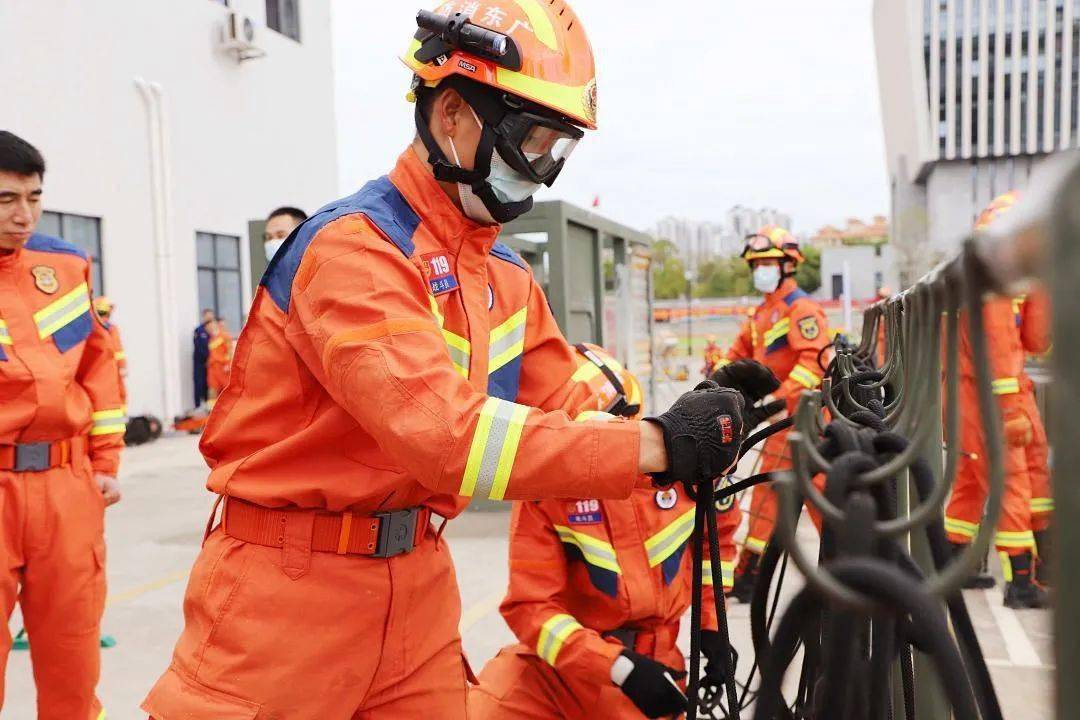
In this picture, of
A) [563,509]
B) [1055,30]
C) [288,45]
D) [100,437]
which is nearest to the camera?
[563,509]

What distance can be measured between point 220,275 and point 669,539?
12814 mm

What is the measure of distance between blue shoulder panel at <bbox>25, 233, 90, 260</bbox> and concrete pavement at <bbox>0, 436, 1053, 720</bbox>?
1.81 m

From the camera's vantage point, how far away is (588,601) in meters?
2.63

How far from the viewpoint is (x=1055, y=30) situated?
194 feet

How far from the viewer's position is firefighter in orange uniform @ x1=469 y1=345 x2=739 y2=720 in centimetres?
242

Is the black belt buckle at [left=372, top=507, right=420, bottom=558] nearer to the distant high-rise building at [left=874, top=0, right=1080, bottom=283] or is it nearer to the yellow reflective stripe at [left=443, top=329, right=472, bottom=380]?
the yellow reflective stripe at [left=443, top=329, right=472, bottom=380]

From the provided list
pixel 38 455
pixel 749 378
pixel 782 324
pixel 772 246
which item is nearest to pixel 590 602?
pixel 749 378

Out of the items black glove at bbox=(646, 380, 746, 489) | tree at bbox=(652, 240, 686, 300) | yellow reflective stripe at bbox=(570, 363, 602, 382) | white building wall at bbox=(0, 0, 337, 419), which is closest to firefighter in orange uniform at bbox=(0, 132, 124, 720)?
yellow reflective stripe at bbox=(570, 363, 602, 382)

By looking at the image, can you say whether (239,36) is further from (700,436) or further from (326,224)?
(700,436)

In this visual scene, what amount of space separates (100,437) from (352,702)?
1.98m

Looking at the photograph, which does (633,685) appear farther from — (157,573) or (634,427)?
(157,573)

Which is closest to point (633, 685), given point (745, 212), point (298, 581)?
point (298, 581)

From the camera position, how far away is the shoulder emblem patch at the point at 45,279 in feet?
10.3

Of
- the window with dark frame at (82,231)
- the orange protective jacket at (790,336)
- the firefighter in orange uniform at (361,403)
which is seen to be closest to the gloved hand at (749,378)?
the firefighter in orange uniform at (361,403)
